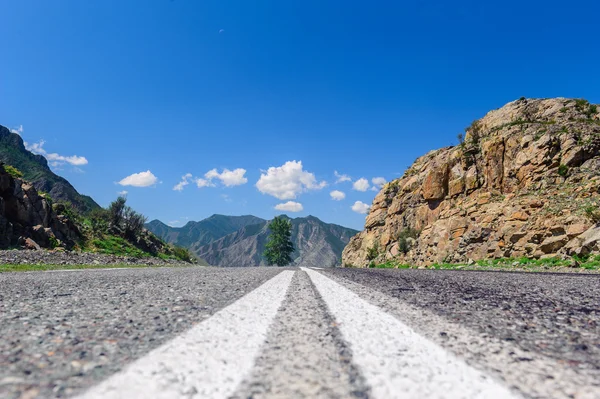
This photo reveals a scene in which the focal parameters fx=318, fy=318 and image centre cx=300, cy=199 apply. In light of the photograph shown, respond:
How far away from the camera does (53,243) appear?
57.1 ft

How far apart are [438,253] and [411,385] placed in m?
25.1

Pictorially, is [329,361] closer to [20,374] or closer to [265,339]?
[265,339]

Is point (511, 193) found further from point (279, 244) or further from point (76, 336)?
point (279, 244)

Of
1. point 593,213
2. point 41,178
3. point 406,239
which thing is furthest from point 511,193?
point 41,178

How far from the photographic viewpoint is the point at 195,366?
48.3 inches

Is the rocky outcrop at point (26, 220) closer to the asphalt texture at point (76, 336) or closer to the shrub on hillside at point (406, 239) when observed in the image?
the asphalt texture at point (76, 336)

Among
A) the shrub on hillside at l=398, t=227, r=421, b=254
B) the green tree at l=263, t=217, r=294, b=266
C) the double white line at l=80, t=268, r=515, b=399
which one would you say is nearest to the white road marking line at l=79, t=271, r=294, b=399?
the double white line at l=80, t=268, r=515, b=399

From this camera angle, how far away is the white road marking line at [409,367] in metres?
1.03

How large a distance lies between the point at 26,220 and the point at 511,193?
30.8 metres

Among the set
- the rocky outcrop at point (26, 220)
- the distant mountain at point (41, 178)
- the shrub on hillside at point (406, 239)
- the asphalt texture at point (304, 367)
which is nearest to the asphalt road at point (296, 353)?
the asphalt texture at point (304, 367)

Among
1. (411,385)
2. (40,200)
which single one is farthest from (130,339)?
(40,200)

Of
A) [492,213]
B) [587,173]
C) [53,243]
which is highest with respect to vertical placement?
[587,173]

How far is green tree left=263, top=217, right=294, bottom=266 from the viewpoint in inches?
2210

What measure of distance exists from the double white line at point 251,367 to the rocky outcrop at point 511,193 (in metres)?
14.4
